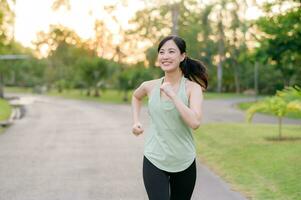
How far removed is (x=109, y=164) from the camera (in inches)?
411

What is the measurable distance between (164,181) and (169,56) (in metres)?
0.83

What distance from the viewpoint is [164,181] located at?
3.70 meters

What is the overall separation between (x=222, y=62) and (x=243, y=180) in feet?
211

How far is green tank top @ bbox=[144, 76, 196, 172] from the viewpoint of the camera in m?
3.60

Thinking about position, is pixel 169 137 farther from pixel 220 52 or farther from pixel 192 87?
pixel 220 52

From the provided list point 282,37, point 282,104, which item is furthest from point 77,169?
point 282,37

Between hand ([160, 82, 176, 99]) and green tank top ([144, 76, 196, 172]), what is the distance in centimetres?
13

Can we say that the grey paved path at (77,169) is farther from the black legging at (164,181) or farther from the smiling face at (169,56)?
the smiling face at (169,56)

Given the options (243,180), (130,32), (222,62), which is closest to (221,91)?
(222,62)

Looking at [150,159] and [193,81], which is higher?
[193,81]

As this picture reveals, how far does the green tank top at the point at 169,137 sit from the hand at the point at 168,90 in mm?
128

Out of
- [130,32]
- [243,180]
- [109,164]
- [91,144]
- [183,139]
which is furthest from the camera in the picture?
[130,32]

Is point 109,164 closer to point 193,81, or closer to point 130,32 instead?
point 193,81

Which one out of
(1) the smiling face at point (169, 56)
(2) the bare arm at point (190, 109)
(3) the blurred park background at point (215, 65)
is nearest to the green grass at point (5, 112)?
(3) the blurred park background at point (215, 65)
